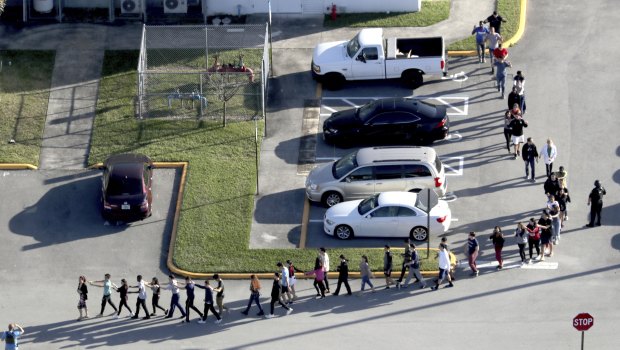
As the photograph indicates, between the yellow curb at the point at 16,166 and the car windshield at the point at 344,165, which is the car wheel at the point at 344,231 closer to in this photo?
the car windshield at the point at 344,165

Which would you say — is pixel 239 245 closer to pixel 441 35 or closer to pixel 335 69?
pixel 335 69

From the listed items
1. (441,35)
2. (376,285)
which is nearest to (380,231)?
(376,285)

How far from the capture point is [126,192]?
47906mm

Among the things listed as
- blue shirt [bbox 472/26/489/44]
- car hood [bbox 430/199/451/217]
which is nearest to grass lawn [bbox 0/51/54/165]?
car hood [bbox 430/199/451/217]

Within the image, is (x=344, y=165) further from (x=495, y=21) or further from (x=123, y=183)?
(x=495, y=21)

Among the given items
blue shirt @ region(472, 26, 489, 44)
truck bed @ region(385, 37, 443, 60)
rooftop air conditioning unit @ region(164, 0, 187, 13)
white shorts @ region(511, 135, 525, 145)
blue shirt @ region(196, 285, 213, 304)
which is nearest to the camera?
blue shirt @ region(196, 285, 213, 304)

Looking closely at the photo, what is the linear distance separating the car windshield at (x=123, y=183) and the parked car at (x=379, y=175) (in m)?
4.92

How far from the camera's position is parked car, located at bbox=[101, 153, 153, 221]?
47.7 meters

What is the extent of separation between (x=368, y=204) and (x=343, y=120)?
4.69 m

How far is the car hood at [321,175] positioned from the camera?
4806 centimetres

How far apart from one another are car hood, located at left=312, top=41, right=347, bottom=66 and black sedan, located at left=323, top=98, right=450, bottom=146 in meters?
3.22

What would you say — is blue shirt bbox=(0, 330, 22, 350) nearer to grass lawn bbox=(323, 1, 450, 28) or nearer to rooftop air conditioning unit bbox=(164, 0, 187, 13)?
rooftop air conditioning unit bbox=(164, 0, 187, 13)

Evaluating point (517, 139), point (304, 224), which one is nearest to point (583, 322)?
point (304, 224)

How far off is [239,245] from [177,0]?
13.8 metres
